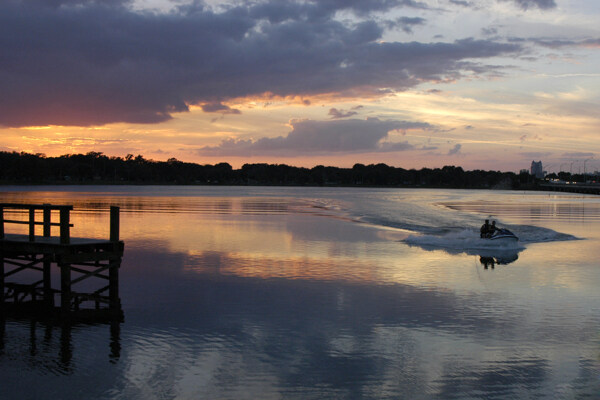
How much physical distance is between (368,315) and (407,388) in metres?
5.80

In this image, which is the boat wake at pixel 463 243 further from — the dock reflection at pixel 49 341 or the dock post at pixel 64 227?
the dock reflection at pixel 49 341

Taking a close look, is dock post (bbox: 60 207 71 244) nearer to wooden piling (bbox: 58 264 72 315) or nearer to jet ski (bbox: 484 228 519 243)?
wooden piling (bbox: 58 264 72 315)

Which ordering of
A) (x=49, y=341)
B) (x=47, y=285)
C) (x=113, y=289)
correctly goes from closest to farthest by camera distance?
1. (x=49, y=341)
2. (x=113, y=289)
3. (x=47, y=285)

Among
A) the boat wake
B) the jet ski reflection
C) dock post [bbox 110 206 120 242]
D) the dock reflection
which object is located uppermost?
dock post [bbox 110 206 120 242]

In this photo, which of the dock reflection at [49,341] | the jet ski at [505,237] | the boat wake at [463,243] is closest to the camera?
the dock reflection at [49,341]

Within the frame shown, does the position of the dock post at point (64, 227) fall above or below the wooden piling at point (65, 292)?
above

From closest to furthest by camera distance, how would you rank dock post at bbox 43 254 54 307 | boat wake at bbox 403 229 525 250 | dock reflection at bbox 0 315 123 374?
dock reflection at bbox 0 315 123 374
dock post at bbox 43 254 54 307
boat wake at bbox 403 229 525 250

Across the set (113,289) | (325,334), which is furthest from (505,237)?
(113,289)

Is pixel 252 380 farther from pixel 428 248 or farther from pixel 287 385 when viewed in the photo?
pixel 428 248

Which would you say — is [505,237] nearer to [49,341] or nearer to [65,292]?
[65,292]

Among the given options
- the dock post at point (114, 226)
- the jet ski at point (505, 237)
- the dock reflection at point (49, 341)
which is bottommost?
the dock reflection at point (49, 341)

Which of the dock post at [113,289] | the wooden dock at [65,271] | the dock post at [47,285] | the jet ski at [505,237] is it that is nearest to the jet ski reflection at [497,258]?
the jet ski at [505,237]

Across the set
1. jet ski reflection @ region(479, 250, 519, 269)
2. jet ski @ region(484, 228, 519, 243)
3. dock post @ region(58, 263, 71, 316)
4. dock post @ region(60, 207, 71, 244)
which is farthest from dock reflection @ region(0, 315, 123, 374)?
jet ski @ region(484, 228, 519, 243)

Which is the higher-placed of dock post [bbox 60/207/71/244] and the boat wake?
dock post [bbox 60/207/71/244]
